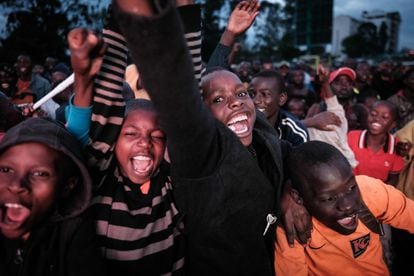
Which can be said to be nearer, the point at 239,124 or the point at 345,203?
A: the point at 239,124

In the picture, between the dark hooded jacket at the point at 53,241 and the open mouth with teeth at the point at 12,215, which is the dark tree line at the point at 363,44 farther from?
the open mouth with teeth at the point at 12,215

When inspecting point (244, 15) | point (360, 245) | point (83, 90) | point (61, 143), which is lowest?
point (360, 245)

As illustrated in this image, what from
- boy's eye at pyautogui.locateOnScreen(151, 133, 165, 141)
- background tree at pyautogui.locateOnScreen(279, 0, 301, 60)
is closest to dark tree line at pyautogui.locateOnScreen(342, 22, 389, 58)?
background tree at pyautogui.locateOnScreen(279, 0, 301, 60)

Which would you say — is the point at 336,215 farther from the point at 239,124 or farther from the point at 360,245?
the point at 239,124

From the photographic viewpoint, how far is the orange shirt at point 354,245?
1849 mm

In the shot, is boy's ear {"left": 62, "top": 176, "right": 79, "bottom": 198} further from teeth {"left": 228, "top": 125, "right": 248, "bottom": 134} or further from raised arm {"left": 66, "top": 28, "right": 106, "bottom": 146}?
teeth {"left": 228, "top": 125, "right": 248, "bottom": 134}

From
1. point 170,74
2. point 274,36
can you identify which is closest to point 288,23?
point 274,36

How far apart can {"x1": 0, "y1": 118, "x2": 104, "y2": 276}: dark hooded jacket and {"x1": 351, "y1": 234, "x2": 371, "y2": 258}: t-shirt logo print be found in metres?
1.34

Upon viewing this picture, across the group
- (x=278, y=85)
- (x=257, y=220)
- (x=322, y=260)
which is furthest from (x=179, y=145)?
(x=278, y=85)

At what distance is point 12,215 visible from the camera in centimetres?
127

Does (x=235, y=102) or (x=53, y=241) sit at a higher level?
(x=235, y=102)

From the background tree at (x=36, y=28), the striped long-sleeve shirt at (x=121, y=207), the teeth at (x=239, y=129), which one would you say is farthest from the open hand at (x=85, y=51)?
the background tree at (x=36, y=28)

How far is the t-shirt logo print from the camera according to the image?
186 cm

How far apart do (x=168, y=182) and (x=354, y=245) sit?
110 centimetres
